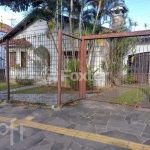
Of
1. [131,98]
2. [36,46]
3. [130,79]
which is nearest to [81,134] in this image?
[131,98]

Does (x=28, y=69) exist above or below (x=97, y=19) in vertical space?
below

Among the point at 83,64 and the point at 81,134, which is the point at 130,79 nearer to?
the point at 83,64

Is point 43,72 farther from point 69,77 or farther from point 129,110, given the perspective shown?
point 129,110

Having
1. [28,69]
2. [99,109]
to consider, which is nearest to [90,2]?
[28,69]

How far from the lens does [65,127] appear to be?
13.0 feet

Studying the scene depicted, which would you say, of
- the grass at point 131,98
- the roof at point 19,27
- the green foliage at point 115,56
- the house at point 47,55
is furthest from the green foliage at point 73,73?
the roof at point 19,27

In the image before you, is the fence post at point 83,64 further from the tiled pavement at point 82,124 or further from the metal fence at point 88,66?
the metal fence at point 88,66

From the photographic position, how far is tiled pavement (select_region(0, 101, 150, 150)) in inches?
125

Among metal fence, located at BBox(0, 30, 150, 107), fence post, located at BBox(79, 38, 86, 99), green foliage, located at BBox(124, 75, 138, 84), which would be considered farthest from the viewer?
metal fence, located at BBox(0, 30, 150, 107)

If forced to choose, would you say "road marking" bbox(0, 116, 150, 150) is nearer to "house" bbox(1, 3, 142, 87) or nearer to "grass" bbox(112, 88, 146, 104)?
"grass" bbox(112, 88, 146, 104)

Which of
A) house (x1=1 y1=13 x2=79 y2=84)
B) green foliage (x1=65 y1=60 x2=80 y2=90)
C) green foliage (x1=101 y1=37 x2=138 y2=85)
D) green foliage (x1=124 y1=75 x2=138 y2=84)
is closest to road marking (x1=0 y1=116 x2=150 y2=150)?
house (x1=1 y1=13 x2=79 y2=84)

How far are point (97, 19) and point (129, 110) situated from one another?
257 inches

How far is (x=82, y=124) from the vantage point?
13.6 ft

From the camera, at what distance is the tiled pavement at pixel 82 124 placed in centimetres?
318
